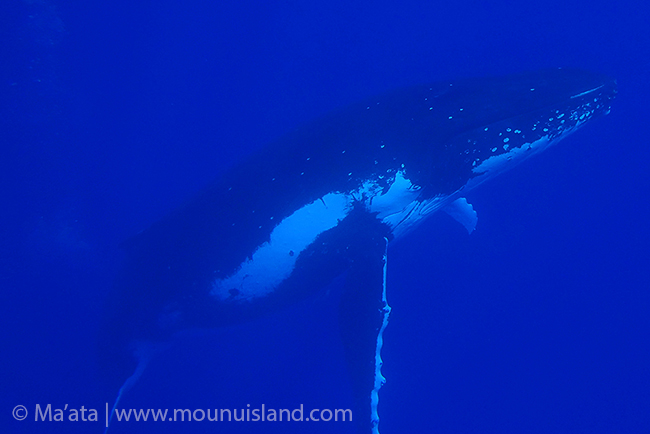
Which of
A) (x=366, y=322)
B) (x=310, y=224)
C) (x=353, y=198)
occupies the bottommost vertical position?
(x=366, y=322)

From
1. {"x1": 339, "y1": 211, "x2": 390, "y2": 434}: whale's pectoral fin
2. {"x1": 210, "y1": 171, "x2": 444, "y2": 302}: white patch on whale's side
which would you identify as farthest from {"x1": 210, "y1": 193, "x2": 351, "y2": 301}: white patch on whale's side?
{"x1": 339, "y1": 211, "x2": 390, "y2": 434}: whale's pectoral fin

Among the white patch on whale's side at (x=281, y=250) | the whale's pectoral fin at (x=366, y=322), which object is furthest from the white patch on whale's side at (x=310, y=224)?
the whale's pectoral fin at (x=366, y=322)

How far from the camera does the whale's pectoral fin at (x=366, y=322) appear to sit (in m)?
6.38

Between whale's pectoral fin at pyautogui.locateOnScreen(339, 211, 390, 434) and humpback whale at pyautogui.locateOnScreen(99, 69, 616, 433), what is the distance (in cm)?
2

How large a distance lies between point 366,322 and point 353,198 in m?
1.87

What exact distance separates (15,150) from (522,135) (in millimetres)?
22037

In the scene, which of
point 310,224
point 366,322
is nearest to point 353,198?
point 310,224

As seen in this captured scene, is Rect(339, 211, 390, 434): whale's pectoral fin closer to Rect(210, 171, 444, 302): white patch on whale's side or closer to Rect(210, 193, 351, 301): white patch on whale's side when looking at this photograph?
Rect(210, 171, 444, 302): white patch on whale's side

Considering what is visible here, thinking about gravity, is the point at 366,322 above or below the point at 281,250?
below

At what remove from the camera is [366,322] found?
21.1ft

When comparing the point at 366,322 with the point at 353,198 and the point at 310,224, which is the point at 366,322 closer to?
the point at 310,224

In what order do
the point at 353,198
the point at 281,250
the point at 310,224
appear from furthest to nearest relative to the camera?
the point at 281,250
the point at 310,224
the point at 353,198

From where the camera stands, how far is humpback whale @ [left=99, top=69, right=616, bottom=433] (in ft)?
19.9

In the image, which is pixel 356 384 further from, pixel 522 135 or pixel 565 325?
pixel 565 325
